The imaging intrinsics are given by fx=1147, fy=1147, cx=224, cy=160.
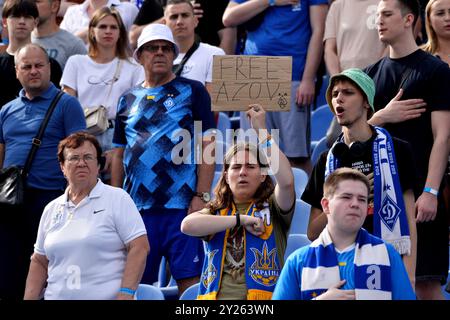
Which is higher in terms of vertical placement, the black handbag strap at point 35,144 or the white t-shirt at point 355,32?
the white t-shirt at point 355,32

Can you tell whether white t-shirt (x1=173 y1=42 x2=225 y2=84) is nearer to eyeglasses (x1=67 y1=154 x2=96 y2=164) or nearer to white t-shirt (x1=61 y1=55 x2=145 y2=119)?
white t-shirt (x1=61 y1=55 x2=145 y2=119)

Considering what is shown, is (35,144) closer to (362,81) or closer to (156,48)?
(156,48)

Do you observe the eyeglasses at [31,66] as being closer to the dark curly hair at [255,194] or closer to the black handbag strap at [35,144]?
the black handbag strap at [35,144]

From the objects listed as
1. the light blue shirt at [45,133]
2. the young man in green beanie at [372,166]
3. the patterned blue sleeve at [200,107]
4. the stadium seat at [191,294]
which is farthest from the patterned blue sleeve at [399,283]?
the light blue shirt at [45,133]

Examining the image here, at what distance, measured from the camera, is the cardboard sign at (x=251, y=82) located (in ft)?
21.4

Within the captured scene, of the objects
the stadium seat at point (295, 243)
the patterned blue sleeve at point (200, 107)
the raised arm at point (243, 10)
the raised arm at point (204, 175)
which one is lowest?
the stadium seat at point (295, 243)

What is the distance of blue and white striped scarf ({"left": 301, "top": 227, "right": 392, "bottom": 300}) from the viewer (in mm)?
5352

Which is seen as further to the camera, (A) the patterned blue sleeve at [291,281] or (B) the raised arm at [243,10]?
(B) the raised arm at [243,10]

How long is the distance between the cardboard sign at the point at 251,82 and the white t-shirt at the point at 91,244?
2.67 ft

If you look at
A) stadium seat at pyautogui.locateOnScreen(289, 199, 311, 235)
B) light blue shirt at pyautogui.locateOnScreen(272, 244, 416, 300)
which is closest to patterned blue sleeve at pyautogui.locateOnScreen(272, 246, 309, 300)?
light blue shirt at pyautogui.locateOnScreen(272, 244, 416, 300)

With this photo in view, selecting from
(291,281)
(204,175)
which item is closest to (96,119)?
(204,175)

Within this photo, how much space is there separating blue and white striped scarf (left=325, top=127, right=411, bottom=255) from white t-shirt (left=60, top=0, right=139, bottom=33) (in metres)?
4.48

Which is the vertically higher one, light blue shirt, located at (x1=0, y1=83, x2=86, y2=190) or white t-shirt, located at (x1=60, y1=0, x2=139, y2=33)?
white t-shirt, located at (x1=60, y1=0, x2=139, y2=33)
